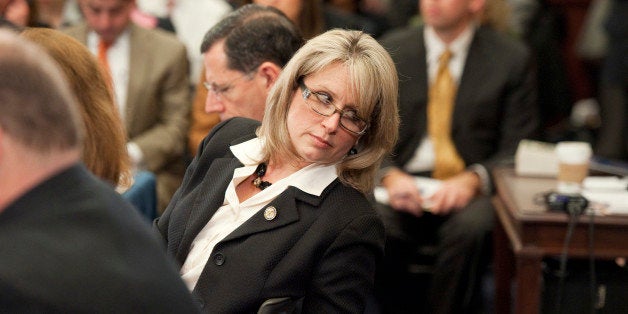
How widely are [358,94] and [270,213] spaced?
36 cm

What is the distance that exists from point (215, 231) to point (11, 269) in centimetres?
117

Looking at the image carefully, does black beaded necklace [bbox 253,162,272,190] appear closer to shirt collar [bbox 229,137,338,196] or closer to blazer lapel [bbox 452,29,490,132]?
shirt collar [bbox 229,137,338,196]

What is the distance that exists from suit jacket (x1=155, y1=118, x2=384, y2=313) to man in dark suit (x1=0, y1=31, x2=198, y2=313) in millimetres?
869

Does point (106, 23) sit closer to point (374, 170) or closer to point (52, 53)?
point (52, 53)

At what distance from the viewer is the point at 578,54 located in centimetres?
678

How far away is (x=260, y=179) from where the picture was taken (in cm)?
256

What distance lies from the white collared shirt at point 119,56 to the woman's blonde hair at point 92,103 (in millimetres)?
1803

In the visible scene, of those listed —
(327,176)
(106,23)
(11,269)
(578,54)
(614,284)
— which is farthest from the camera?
(578,54)

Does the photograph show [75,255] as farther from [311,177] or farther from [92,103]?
[92,103]

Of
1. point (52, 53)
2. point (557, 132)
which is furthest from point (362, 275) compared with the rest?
point (557, 132)

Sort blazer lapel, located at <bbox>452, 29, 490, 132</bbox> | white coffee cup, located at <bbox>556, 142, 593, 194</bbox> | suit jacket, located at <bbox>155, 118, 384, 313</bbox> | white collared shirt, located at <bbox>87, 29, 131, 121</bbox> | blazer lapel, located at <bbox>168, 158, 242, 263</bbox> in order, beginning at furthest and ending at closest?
white collared shirt, located at <bbox>87, 29, 131, 121</bbox> < blazer lapel, located at <bbox>452, 29, 490, 132</bbox> < white coffee cup, located at <bbox>556, 142, 593, 194</bbox> < blazer lapel, located at <bbox>168, 158, 242, 263</bbox> < suit jacket, located at <bbox>155, 118, 384, 313</bbox>

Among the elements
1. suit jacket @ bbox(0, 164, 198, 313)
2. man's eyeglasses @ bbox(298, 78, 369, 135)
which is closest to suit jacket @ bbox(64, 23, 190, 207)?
man's eyeglasses @ bbox(298, 78, 369, 135)

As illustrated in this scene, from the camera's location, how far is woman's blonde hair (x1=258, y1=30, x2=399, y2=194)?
94.5 inches

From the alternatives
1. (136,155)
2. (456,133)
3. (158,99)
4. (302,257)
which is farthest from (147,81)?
(302,257)
